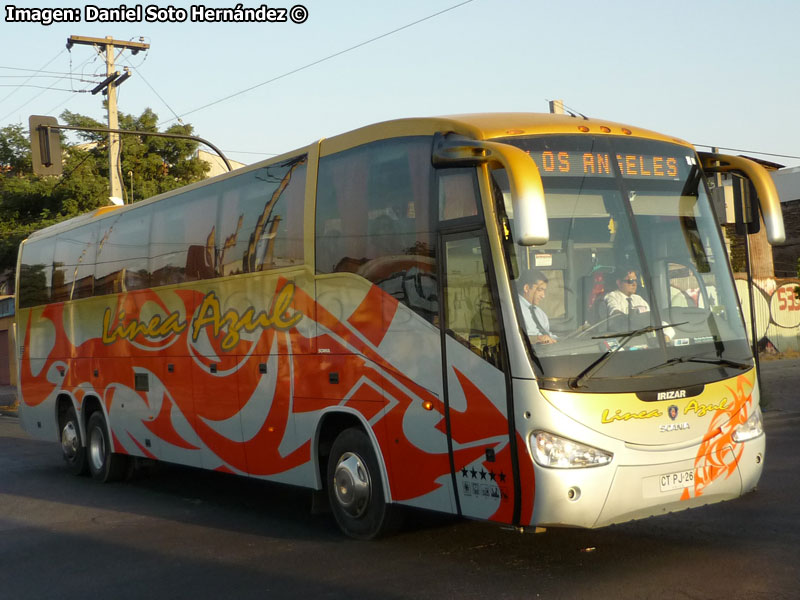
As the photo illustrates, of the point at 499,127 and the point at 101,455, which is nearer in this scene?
the point at 499,127

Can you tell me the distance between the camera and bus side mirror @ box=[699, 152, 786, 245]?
7.58 m

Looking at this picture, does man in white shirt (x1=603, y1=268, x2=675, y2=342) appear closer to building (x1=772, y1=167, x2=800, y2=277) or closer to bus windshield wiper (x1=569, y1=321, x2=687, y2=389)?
bus windshield wiper (x1=569, y1=321, x2=687, y2=389)

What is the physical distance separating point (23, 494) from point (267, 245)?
4938 millimetres

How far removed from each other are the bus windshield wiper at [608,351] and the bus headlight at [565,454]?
37 centimetres

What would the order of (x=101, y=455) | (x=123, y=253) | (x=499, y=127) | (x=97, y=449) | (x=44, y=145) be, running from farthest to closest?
(x=44, y=145) → (x=97, y=449) → (x=101, y=455) → (x=123, y=253) → (x=499, y=127)

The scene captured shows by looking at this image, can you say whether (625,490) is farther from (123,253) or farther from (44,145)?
(44,145)

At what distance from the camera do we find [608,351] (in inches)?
270

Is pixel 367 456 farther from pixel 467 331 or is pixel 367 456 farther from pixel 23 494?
pixel 23 494

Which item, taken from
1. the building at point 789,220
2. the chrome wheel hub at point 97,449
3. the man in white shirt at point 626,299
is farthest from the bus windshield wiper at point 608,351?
the building at point 789,220

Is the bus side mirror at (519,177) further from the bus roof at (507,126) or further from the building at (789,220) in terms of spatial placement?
the building at (789,220)

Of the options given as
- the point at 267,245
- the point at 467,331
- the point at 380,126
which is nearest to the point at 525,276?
the point at 467,331

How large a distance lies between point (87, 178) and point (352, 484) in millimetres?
32805

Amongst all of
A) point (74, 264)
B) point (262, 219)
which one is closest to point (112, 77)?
point (74, 264)

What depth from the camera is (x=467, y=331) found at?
23.9 ft
